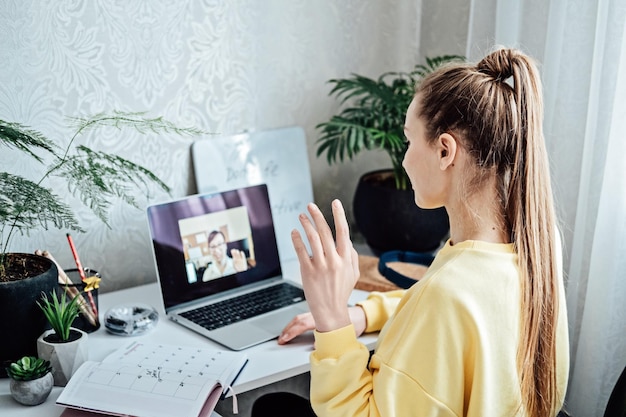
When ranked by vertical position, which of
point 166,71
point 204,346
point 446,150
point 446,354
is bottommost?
point 204,346

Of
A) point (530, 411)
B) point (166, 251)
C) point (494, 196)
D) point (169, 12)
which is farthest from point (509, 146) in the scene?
point (169, 12)

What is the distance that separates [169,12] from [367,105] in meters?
0.60

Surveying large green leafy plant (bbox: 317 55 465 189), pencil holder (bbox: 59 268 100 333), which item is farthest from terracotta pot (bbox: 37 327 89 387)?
large green leafy plant (bbox: 317 55 465 189)

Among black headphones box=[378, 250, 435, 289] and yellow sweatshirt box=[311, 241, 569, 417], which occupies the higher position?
yellow sweatshirt box=[311, 241, 569, 417]

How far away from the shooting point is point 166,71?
1.54m

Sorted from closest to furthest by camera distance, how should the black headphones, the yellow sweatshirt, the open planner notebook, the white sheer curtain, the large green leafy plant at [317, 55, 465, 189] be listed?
the yellow sweatshirt
the open planner notebook
the white sheer curtain
the black headphones
the large green leafy plant at [317, 55, 465, 189]

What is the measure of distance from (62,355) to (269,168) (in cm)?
73

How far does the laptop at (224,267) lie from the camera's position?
1374mm

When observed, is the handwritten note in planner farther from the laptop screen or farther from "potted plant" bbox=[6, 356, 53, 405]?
"potted plant" bbox=[6, 356, 53, 405]

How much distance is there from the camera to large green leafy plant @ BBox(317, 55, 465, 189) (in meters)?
1.66

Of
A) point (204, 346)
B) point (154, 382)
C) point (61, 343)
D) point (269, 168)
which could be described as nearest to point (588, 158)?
point (269, 168)

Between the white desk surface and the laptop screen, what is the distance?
9 cm

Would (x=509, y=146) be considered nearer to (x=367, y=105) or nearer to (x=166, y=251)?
(x=166, y=251)

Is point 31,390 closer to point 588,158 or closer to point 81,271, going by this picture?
point 81,271
